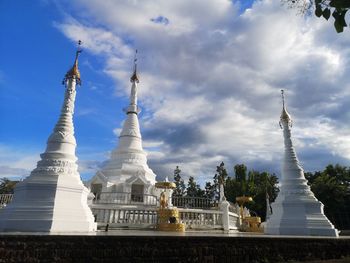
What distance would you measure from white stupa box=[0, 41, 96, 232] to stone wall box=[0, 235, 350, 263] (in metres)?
4.05

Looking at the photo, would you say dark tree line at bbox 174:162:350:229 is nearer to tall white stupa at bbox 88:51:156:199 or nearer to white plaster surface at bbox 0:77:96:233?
tall white stupa at bbox 88:51:156:199

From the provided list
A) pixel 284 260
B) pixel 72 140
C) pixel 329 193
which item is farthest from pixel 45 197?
pixel 329 193

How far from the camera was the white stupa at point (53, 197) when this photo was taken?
40.4 ft

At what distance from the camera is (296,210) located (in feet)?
52.6

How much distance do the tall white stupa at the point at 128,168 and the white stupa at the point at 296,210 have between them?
10.4 m

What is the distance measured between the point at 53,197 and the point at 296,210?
12.1 m

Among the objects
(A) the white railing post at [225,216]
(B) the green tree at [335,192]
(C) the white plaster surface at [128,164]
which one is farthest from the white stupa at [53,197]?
(B) the green tree at [335,192]

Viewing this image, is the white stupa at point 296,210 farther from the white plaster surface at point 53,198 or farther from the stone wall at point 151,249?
the white plaster surface at point 53,198

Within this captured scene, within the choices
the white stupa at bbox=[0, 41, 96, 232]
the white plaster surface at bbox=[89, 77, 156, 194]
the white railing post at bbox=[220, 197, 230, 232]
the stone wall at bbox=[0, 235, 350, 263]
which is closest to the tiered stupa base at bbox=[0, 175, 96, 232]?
the white stupa at bbox=[0, 41, 96, 232]

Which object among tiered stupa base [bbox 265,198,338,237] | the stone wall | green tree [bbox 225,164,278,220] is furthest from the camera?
green tree [bbox 225,164,278,220]

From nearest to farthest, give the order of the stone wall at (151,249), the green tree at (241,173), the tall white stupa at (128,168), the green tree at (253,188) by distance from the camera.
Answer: the stone wall at (151,249) < the tall white stupa at (128,168) < the green tree at (253,188) < the green tree at (241,173)

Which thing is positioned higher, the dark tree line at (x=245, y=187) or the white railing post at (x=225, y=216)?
the dark tree line at (x=245, y=187)

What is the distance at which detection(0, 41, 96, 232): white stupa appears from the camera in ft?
40.4

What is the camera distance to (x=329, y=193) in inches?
1686
